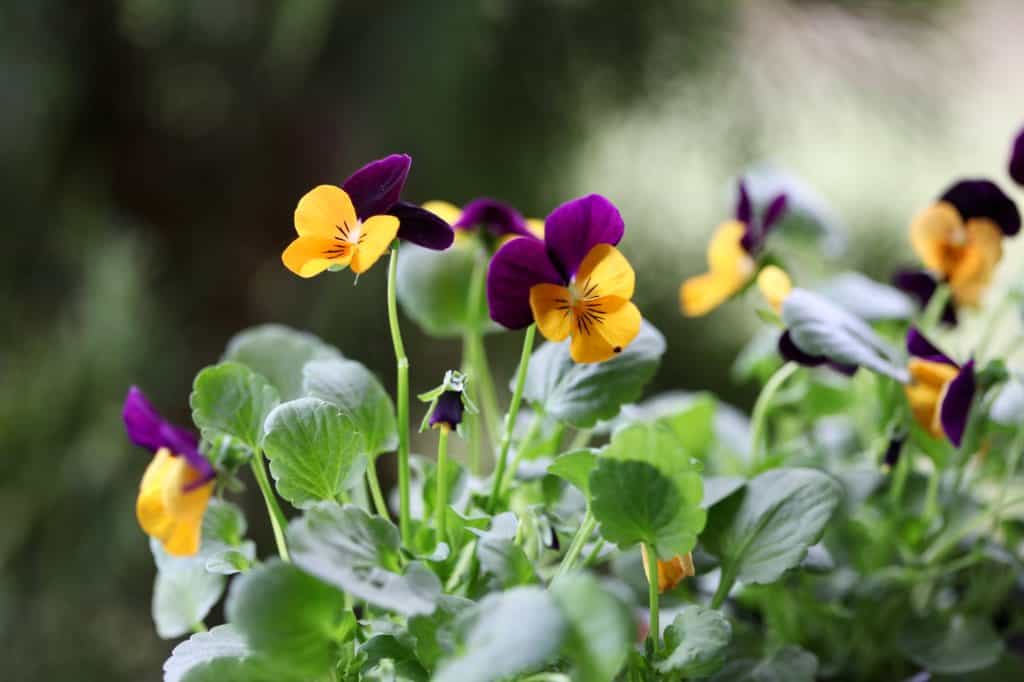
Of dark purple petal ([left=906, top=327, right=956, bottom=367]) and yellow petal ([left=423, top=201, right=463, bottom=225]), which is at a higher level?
yellow petal ([left=423, top=201, right=463, bottom=225])

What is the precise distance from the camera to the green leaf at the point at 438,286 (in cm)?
55

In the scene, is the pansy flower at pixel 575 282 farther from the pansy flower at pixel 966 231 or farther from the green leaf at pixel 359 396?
the pansy flower at pixel 966 231

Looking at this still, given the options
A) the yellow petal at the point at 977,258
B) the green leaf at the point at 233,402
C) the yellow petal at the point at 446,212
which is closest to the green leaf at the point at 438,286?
the yellow petal at the point at 446,212

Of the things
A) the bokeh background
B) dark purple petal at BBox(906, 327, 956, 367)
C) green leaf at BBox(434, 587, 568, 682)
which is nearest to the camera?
green leaf at BBox(434, 587, 568, 682)

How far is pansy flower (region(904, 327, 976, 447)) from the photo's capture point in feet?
1.43

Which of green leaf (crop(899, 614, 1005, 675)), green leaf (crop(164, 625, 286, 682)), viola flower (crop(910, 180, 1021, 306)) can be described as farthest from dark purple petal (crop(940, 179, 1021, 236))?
green leaf (crop(164, 625, 286, 682))

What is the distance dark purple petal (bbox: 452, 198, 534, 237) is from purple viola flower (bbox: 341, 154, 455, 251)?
0.34 ft

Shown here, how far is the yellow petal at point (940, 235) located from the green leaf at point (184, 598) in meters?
0.41

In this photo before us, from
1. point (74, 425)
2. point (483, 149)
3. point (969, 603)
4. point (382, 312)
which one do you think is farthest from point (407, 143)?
point (969, 603)

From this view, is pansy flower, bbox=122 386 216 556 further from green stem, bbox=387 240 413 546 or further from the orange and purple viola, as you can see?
the orange and purple viola

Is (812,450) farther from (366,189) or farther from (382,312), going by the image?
(382,312)

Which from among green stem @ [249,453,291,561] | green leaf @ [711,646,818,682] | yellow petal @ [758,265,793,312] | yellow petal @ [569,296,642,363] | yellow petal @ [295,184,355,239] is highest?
yellow petal @ [295,184,355,239]

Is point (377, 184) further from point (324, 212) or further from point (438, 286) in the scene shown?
point (438, 286)

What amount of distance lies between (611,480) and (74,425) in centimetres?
101
